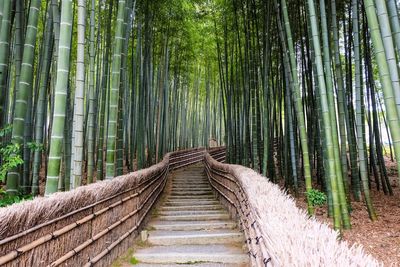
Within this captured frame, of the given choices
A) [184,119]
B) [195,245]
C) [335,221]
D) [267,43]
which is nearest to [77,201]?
[195,245]

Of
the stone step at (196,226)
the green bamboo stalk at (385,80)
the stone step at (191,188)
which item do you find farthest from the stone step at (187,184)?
the green bamboo stalk at (385,80)

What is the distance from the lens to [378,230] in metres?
3.80

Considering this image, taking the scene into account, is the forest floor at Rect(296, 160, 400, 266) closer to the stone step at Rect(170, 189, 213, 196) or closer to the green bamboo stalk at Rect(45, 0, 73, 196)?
the stone step at Rect(170, 189, 213, 196)

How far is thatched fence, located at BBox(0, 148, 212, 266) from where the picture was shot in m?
1.54

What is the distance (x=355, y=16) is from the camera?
3943 millimetres

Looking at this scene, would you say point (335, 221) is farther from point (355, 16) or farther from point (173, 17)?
point (173, 17)

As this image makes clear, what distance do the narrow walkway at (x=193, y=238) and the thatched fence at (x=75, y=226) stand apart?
30 centimetres

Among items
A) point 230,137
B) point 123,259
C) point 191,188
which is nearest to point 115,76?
point 123,259

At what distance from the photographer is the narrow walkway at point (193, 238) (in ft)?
9.49

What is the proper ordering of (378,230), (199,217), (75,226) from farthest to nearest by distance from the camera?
1. (199,217)
2. (378,230)
3. (75,226)

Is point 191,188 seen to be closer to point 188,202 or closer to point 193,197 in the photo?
point 193,197

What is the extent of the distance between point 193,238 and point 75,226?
Result: 1549mm

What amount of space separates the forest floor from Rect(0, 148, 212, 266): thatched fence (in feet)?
6.69

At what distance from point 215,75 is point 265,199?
11893 mm
